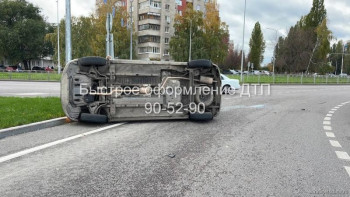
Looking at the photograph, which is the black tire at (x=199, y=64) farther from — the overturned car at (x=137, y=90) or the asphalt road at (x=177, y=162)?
the asphalt road at (x=177, y=162)

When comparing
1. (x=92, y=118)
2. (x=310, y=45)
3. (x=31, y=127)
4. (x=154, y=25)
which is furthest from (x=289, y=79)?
(x=154, y=25)

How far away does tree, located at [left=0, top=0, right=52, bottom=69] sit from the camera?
55.1m

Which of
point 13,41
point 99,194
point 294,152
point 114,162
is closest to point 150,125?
point 114,162

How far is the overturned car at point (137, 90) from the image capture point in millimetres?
7035

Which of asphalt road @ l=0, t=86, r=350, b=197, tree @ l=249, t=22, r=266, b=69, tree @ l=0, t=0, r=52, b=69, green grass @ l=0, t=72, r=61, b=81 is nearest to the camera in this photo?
asphalt road @ l=0, t=86, r=350, b=197

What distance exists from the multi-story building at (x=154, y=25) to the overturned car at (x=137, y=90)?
197ft

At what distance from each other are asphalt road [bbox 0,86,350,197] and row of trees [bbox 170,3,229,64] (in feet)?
144

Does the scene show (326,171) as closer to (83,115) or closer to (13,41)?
(83,115)

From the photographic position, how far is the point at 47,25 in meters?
62.3

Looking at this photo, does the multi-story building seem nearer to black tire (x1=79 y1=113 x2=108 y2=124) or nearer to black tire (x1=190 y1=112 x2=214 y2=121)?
black tire (x1=190 y1=112 x2=214 y2=121)

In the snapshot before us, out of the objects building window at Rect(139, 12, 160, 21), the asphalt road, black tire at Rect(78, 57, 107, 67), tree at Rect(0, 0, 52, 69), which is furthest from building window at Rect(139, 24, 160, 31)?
the asphalt road

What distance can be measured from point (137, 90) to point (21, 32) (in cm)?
5770

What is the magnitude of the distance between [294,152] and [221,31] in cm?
4716

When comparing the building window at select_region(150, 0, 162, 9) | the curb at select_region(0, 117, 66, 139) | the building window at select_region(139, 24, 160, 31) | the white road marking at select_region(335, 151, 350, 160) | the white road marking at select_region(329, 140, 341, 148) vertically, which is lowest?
the white road marking at select_region(335, 151, 350, 160)
